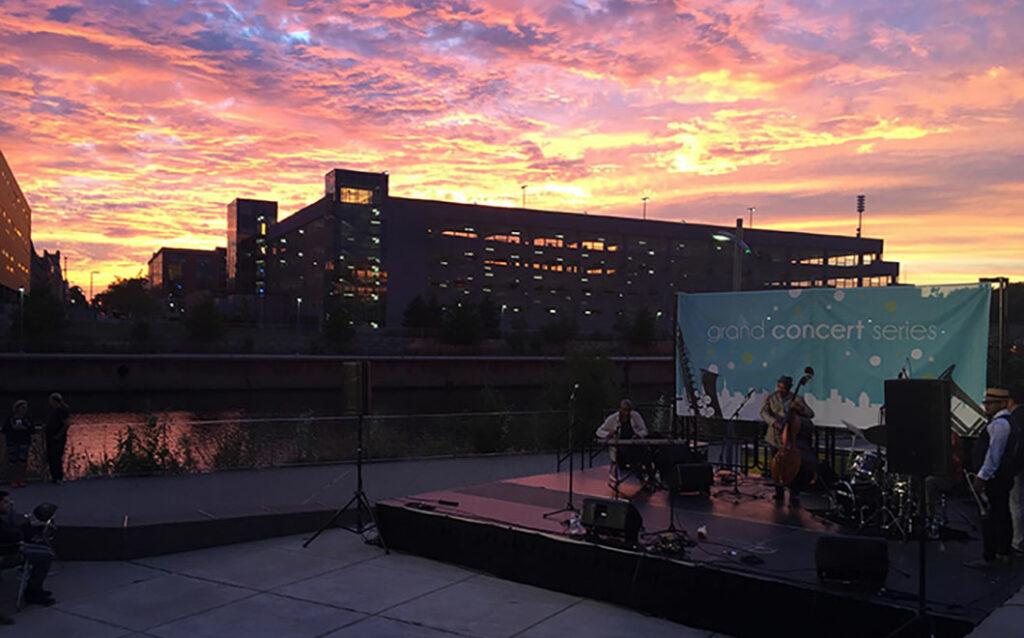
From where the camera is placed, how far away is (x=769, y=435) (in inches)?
491

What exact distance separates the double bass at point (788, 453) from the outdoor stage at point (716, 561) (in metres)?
0.47

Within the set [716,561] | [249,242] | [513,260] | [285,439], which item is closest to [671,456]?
[716,561]

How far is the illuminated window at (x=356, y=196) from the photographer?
98.1 meters

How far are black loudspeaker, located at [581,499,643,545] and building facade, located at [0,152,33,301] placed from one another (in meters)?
91.2

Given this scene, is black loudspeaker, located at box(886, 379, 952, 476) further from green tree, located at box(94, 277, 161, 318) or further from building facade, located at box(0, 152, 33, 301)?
green tree, located at box(94, 277, 161, 318)

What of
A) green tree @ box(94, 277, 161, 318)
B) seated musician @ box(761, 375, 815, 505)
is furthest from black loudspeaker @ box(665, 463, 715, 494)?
green tree @ box(94, 277, 161, 318)

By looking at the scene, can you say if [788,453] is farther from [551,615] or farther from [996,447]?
[551,615]

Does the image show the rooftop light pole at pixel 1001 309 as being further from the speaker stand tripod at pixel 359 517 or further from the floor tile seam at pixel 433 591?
the speaker stand tripod at pixel 359 517

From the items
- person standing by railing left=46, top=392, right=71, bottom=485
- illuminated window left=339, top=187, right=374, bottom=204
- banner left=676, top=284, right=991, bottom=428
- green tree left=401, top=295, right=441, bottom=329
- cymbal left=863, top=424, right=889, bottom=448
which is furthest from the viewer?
illuminated window left=339, top=187, right=374, bottom=204

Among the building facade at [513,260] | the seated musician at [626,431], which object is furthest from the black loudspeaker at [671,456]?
the building facade at [513,260]

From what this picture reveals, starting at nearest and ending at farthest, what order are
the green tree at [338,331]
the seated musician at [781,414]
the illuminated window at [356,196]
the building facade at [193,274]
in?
the seated musician at [781,414] → the green tree at [338,331] → the illuminated window at [356,196] → the building facade at [193,274]

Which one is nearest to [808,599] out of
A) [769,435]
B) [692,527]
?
[692,527]

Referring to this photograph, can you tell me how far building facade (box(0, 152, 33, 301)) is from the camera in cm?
9401

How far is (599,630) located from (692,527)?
2.91 m
